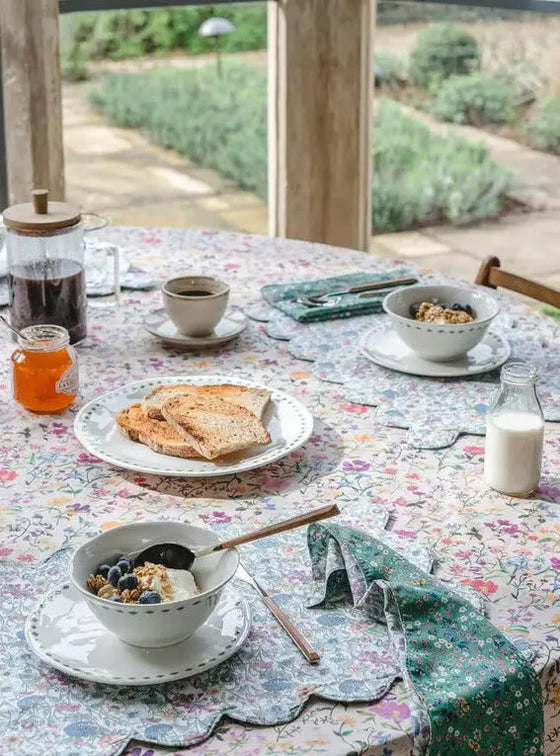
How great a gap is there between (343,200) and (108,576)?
106 inches

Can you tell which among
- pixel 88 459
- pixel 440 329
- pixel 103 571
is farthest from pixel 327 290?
pixel 103 571

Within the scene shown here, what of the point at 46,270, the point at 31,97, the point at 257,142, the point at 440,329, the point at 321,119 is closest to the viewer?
the point at 440,329

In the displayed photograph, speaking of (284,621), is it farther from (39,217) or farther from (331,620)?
(39,217)

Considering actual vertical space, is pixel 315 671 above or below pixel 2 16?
below

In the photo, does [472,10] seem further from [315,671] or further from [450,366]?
[315,671]

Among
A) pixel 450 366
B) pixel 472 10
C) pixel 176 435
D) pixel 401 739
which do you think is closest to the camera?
pixel 401 739

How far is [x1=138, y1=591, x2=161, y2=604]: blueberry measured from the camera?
3.56ft

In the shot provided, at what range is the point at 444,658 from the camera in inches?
44.3

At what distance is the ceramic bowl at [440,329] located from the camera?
1836mm

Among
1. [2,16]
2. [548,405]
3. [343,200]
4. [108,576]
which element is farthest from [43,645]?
[343,200]

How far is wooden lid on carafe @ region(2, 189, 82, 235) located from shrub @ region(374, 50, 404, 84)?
195 centimetres

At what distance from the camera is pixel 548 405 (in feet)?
5.70

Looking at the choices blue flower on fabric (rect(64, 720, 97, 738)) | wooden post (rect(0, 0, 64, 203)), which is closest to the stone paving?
wooden post (rect(0, 0, 64, 203))

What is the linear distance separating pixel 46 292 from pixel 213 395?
40 cm
